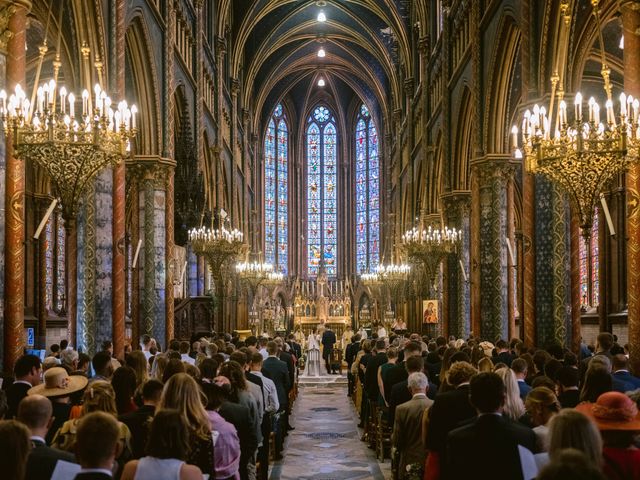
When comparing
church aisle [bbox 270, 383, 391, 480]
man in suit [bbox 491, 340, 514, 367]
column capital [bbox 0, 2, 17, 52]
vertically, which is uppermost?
column capital [bbox 0, 2, 17, 52]

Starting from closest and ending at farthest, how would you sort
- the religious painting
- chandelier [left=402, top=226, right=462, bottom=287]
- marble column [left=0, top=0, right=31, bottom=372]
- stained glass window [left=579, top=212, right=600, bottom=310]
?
1. marble column [left=0, top=0, right=31, bottom=372]
2. chandelier [left=402, top=226, right=462, bottom=287]
3. the religious painting
4. stained glass window [left=579, top=212, right=600, bottom=310]

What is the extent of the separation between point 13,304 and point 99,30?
7.09 metres

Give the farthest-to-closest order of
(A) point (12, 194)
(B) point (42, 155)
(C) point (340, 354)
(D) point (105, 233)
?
1. (C) point (340, 354)
2. (D) point (105, 233)
3. (A) point (12, 194)
4. (B) point (42, 155)

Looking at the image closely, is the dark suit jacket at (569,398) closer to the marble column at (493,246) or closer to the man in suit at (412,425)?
the man in suit at (412,425)

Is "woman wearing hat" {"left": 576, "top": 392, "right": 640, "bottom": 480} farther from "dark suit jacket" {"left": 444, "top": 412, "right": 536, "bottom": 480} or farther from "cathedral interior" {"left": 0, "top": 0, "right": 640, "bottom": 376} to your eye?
"cathedral interior" {"left": 0, "top": 0, "right": 640, "bottom": 376}

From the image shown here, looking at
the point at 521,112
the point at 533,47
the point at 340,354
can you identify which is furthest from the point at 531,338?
the point at 340,354

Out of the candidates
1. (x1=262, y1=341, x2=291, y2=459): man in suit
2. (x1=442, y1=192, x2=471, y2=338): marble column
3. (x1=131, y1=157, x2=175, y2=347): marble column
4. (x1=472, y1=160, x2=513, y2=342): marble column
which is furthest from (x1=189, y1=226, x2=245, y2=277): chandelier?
(x1=262, y1=341, x2=291, y2=459): man in suit

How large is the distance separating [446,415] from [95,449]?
3294 millimetres

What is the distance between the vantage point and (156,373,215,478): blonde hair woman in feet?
17.9

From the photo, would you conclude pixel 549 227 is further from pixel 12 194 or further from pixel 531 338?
pixel 12 194

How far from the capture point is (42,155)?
10.4 meters

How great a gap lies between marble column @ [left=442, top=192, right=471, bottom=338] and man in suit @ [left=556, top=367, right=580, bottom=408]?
60.3 feet

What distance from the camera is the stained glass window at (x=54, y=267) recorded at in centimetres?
3094

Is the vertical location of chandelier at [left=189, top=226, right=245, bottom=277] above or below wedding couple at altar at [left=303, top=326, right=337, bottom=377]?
above
